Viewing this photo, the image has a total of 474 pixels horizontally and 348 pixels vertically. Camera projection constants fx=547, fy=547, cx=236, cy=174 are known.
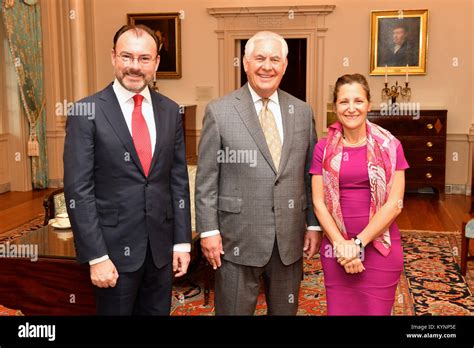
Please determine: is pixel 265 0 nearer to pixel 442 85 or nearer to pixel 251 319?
pixel 442 85

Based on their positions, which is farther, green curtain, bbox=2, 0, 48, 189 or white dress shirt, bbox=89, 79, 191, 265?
green curtain, bbox=2, 0, 48, 189

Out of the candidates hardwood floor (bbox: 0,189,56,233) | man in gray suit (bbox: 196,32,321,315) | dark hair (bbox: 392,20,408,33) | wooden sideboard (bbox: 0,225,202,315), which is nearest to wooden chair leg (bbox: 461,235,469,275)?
man in gray suit (bbox: 196,32,321,315)

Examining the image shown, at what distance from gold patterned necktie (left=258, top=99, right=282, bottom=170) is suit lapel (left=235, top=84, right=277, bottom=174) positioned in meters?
0.03

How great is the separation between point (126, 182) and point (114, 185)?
0.05 m

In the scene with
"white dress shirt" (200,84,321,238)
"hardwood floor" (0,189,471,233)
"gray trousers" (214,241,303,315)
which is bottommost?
"hardwood floor" (0,189,471,233)

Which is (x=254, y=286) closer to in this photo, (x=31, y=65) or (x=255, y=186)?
(x=255, y=186)

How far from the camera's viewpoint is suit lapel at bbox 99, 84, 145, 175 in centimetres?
222

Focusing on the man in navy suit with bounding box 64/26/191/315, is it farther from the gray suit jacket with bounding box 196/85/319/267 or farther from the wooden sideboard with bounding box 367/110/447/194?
the wooden sideboard with bounding box 367/110/447/194

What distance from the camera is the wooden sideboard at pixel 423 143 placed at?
30.2 feet

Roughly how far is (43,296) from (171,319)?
3.28 m

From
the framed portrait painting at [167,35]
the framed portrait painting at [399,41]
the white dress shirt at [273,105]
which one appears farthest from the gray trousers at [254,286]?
the framed portrait painting at [167,35]

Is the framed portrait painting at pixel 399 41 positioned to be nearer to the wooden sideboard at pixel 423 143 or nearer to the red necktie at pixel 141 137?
the wooden sideboard at pixel 423 143

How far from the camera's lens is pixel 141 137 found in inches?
89.5

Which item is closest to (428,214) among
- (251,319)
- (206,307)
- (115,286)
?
(206,307)
